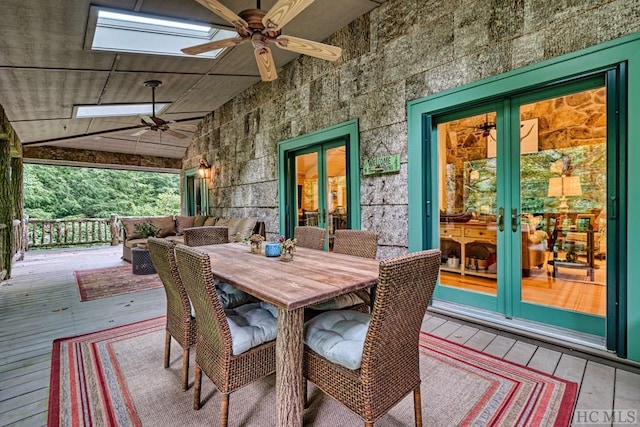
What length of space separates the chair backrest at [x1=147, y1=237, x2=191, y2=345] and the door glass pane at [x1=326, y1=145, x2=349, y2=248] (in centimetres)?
256

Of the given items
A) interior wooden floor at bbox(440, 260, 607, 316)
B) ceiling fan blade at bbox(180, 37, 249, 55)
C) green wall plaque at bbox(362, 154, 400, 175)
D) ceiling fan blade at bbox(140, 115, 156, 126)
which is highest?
ceiling fan blade at bbox(140, 115, 156, 126)

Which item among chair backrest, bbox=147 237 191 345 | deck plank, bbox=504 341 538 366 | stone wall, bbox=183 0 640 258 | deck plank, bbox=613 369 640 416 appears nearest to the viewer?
deck plank, bbox=613 369 640 416

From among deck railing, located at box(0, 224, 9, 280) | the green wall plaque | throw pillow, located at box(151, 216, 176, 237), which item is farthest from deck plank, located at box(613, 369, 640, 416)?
throw pillow, located at box(151, 216, 176, 237)

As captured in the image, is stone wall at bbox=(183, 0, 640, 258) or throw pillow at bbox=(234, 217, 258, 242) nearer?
stone wall at bbox=(183, 0, 640, 258)

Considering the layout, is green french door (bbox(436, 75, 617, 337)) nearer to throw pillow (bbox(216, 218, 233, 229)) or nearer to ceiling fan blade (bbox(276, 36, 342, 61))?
ceiling fan blade (bbox(276, 36, 342, 61))

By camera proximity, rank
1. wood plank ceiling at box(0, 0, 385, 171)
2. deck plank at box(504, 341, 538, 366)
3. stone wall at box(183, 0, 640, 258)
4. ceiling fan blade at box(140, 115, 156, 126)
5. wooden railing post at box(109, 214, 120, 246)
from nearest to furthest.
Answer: deck plank at box(504, 341, 538, 366) → stone wall at box(183, 0, 640, 258) → wood plank ceiling at box(0, 0, 385, 171) → ceiling fan blade at box(140, 115, 156, 126) → wooden railing post at box(109, 214, 120, 246)

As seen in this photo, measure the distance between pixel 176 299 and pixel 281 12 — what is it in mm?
2134

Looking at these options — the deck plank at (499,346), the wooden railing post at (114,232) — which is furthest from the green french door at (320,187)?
the wooden railing post at (114,232)

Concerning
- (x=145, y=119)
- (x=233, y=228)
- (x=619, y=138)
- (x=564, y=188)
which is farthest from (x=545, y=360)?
(x=145, y=119)

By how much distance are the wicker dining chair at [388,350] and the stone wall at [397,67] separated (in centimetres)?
196

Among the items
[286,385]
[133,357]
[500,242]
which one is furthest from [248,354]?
[500,242]

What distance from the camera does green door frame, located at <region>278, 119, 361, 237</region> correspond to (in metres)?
3.72

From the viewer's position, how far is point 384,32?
3348mm
